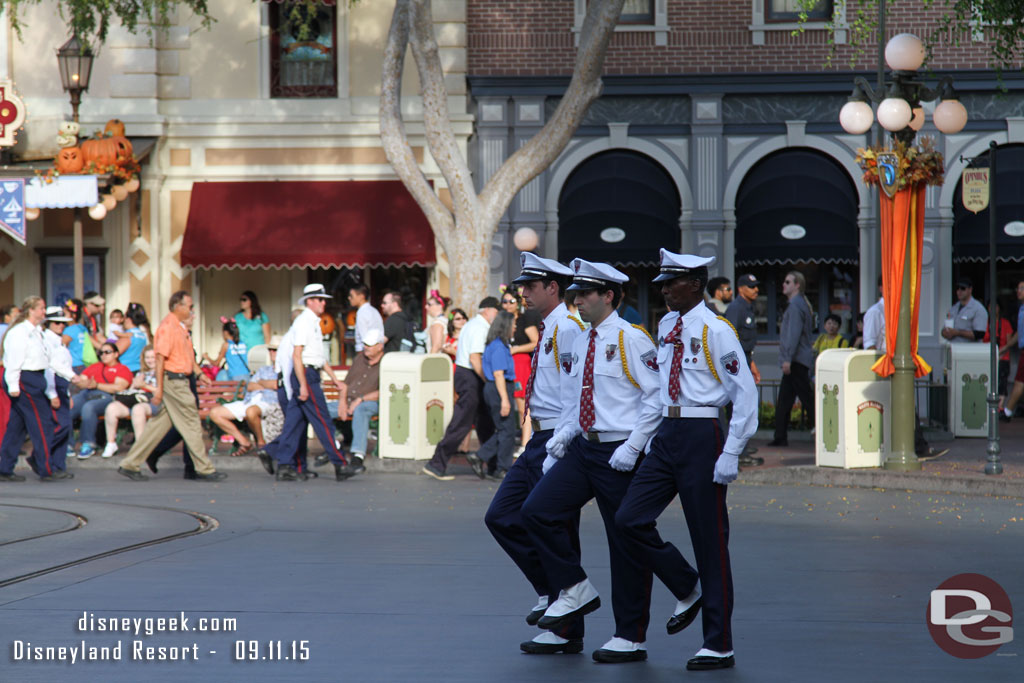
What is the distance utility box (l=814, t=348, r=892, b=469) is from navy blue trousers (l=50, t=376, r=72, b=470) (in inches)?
301

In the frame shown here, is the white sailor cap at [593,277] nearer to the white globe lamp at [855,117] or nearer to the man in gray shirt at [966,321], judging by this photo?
the white globe lamp at [855,117]

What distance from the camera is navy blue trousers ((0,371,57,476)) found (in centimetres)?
1431

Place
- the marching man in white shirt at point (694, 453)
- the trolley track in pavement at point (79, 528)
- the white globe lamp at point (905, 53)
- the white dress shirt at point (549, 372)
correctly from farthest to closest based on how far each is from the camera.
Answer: the white globe lamp at point (905, 53)
the trolley track in pavement at point (79, 528)
the white dress shirt at point (549, 372)
the marching man in white shirt at point (694, 453)

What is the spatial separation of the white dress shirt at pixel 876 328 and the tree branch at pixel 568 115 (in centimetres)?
479

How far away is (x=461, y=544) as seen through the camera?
33.0 ft

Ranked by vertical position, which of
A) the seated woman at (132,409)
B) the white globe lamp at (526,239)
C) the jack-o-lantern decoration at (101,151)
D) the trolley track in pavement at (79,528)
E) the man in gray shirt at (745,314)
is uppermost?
the jack-o-lantern decoration at (101,151)

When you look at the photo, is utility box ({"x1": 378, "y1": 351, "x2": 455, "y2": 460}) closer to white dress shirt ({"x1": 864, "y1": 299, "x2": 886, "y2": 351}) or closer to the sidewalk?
the sidewalk

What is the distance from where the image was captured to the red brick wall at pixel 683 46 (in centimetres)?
2327

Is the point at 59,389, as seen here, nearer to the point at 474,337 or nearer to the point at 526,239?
the point at 474,337

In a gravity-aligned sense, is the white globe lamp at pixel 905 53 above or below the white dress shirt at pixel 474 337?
above

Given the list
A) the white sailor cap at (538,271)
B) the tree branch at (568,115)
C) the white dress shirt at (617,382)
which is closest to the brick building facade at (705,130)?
the tree branch at (568,115)

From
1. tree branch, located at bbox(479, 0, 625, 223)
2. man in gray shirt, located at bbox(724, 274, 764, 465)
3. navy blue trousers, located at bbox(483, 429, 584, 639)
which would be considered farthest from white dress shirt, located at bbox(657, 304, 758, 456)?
tree branch, located at bbox(479, 0, 625, 223)

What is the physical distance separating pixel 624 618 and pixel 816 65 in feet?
59.7

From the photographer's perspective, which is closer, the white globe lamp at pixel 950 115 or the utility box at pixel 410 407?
the white globe lamp at pixel 950 115
